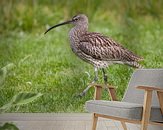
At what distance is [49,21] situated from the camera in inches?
187

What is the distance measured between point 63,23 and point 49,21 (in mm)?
177

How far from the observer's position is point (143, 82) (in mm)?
3721

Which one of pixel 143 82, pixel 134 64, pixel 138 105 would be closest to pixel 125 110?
pixel 138 105

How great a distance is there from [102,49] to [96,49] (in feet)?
0.20

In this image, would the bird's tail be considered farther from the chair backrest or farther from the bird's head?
the chair backrest

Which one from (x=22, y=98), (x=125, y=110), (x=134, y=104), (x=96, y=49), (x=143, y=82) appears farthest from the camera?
(x=96, y=49)

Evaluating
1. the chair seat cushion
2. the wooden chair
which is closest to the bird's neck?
the wooden chair

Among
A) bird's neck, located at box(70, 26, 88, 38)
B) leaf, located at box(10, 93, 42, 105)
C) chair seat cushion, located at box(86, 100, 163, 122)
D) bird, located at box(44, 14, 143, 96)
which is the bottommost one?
chair seat cushion, located at box(86, 100, 163, 122)

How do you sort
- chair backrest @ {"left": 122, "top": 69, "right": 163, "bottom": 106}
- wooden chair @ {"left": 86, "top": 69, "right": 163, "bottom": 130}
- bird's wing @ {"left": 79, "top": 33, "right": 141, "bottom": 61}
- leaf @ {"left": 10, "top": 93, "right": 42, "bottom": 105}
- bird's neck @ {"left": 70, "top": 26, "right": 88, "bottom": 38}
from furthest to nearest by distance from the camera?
bird's neck @ {"left": 70, "top": 26, "right": 88, "bottom": 38}
bird's wing @ {"left": 79, "top": 33, "right": 141, "bottom": 61}
chair backrest @ {"left": 122, "top": 69, "right": 163, "bottom": 106}
wooden chair @ {"left": 86, "top": 69, "right": 163, "bottom": 130}
leaf @ {"left": 10, "top": 93, "right": 42, "bottom": 105}

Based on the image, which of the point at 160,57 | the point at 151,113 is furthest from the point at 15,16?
the point at 151,113

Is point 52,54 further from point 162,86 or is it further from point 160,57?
point 162,86

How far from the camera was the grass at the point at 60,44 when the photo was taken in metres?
4.60

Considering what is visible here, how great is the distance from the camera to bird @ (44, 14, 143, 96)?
4383mm

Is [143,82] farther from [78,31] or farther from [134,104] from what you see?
Answer: [78,31]
